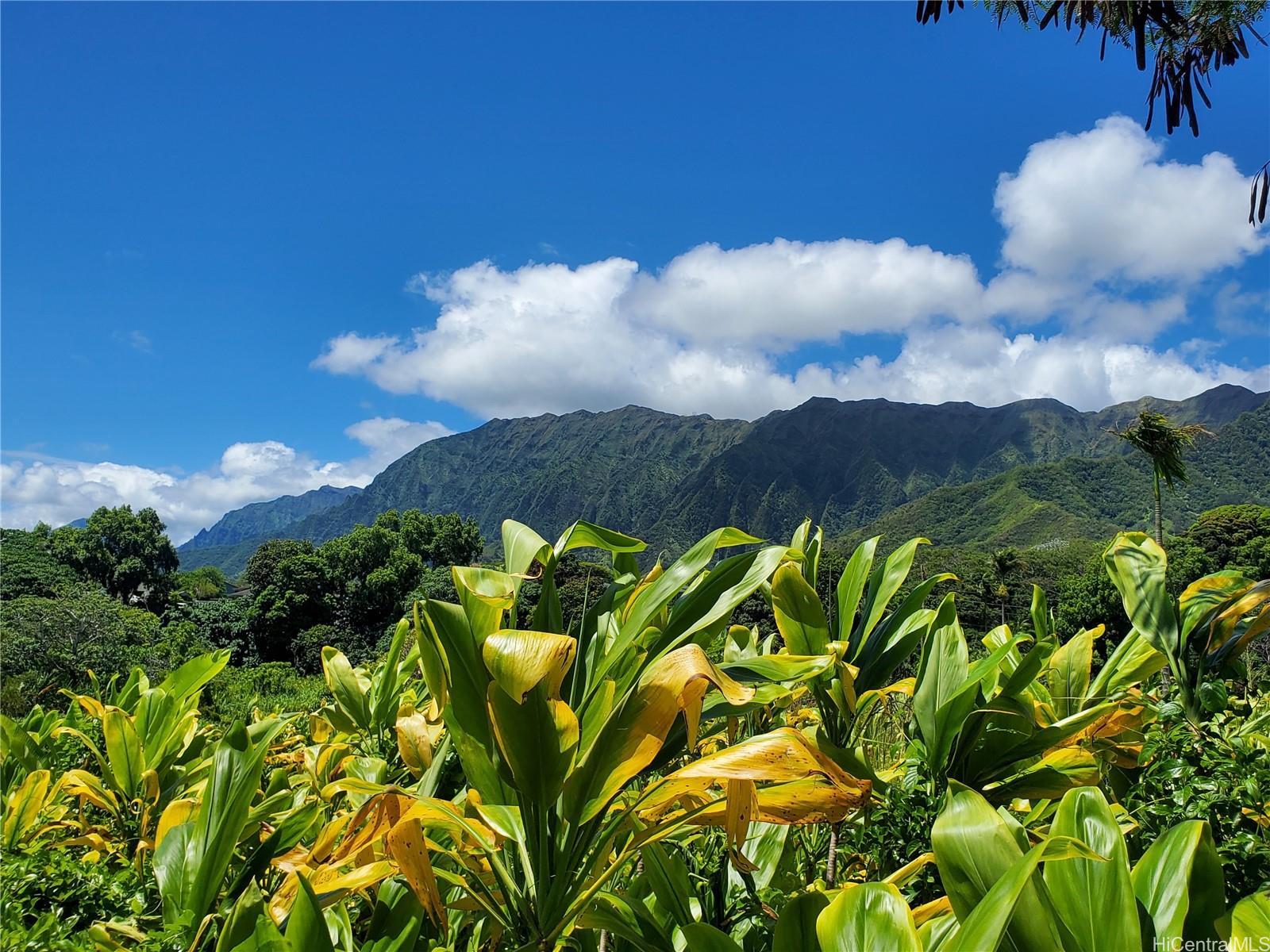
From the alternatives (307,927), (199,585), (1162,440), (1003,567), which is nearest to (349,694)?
(307,927)

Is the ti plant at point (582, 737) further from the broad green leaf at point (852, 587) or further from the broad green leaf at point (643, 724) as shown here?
the broad green leaf at point (852, 587)

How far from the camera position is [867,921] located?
0.73m

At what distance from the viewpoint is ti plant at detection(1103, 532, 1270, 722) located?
5.62 feet

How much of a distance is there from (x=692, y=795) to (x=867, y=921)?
271 mm

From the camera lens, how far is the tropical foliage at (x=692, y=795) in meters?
0.78

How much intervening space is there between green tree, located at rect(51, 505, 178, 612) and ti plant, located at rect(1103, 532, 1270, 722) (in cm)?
4904

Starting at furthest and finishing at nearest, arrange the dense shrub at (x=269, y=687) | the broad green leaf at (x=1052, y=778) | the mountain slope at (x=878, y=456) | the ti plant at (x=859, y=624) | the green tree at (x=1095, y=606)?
the mountain slope at (x=878, y=456) → the green tree at (x=1095, y=606) → the dense shrub at (x=269, y=687) → the ti plant at (x=859, y=624) → the broad green leaf at (x=1052, y=778)

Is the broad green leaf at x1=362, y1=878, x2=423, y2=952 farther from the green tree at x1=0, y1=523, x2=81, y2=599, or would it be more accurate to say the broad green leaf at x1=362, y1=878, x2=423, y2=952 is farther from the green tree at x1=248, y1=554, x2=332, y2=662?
the green tree at x1=248, y1=554, x2=332, y2=662

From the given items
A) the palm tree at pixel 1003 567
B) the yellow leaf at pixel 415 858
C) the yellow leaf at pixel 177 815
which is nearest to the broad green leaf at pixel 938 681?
the yellow leaf at pixel 415 858

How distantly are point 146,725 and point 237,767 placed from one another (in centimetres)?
80

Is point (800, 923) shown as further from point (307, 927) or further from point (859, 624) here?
point (859, 624)

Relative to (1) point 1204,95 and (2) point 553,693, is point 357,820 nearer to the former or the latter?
(2) point 553,693

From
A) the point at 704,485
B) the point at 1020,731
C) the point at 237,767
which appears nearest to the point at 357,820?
the point at 237,767

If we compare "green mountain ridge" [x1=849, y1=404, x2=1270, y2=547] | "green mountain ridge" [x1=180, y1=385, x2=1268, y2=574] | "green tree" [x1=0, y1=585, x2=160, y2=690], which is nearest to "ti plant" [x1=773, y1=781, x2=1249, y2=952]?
"green tree" [x1=0, y1=585, x2=160, y2=690]
